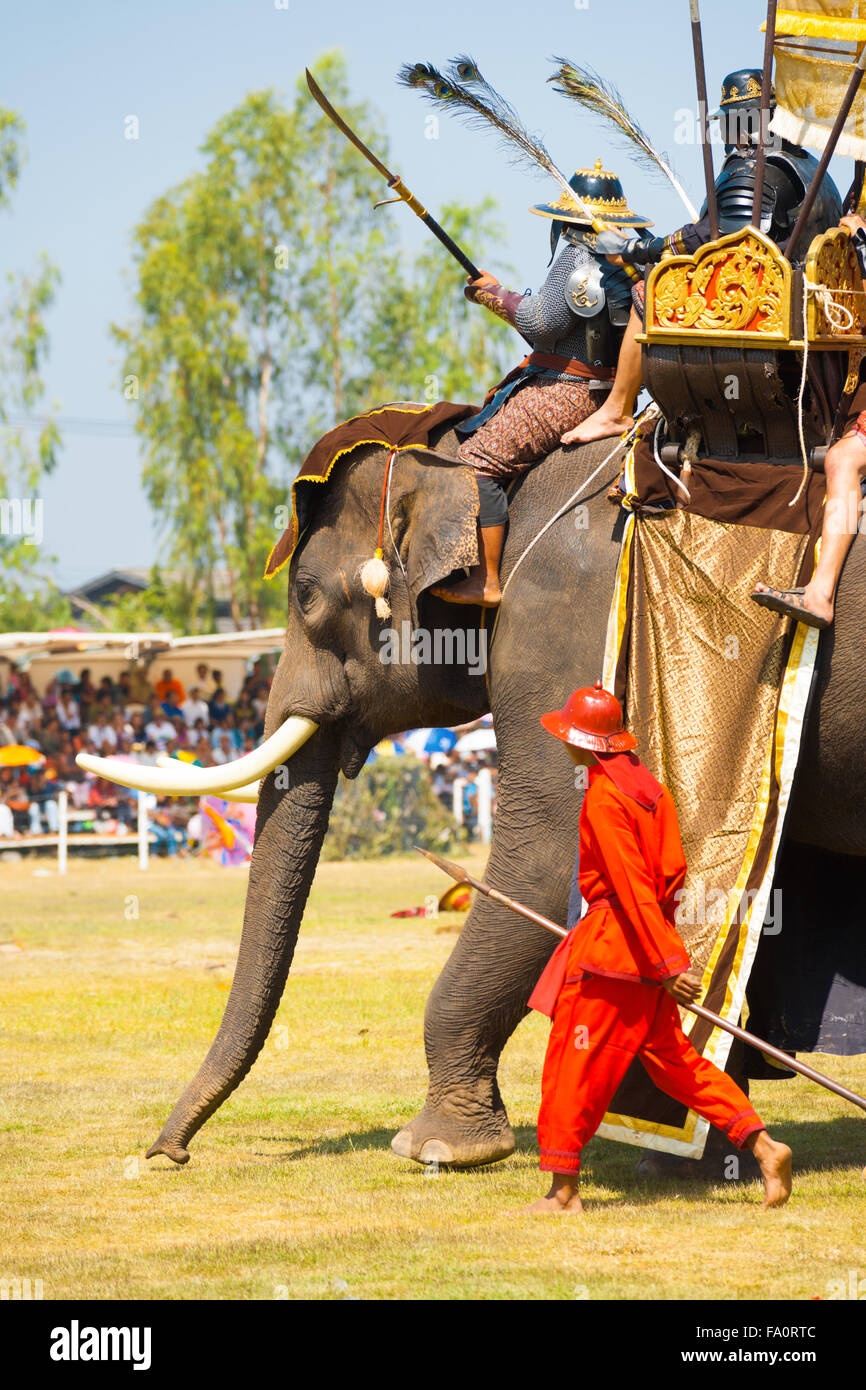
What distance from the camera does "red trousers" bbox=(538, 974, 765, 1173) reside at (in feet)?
20.2

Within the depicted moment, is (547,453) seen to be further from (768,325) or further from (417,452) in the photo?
(768,325)

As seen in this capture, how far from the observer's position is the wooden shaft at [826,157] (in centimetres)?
632

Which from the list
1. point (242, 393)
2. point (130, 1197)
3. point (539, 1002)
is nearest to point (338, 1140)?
point (130, 1197)

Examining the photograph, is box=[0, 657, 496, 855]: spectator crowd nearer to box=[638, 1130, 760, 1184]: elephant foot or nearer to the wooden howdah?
box=[638, 1130, 760, 1184]: elephant foot

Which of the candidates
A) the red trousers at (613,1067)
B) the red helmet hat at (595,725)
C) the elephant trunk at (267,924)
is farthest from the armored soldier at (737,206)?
the red trousers at (613,1067)

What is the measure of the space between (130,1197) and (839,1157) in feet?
9.31

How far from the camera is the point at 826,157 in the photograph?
6387mm

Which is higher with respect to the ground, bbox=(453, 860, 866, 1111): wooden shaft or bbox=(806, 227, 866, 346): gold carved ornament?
bbox=(806, 227, 866, 346): gold carved ornament

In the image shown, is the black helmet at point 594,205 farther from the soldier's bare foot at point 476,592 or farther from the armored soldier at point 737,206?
the soldier's bare foot at point 476,592

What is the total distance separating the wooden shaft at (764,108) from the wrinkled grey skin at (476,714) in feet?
3.65

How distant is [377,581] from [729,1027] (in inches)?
89.4

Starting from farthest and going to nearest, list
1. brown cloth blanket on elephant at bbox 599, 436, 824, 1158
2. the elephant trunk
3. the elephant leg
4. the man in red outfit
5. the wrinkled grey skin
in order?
1. the elephant trunk
2. the elephant leg
3. the wrinkled grey skin
4. brown cloth blanket on elephant at bbox 599, 436, 824, 1158
5. the man in red outfit

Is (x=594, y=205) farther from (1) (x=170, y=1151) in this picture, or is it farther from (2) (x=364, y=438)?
(1) (x=170, y=1151)

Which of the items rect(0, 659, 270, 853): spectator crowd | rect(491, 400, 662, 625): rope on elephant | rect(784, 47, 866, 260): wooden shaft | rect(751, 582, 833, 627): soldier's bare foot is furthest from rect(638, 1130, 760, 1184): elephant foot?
rect(0, 659, 270, 853): spectator crowd
